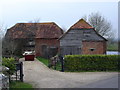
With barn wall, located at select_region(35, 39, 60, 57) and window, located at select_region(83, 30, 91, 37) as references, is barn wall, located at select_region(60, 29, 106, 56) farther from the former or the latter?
barn wall, located at select_region(35, 39, 60, 57)

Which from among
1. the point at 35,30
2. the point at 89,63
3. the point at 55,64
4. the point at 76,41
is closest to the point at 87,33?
the point at 76,41

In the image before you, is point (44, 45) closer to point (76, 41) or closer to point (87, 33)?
point (76, 41)

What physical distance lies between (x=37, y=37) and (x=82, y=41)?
8688 millimetres

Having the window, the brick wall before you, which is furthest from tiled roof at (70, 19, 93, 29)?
the brick wall

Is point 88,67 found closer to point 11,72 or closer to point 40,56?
point 11,72

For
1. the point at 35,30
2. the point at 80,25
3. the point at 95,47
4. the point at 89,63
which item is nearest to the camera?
the point at 89,63

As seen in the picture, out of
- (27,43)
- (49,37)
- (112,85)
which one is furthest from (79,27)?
(112,85)

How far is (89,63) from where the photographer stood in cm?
1691

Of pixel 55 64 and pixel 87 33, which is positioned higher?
pixel 87 33

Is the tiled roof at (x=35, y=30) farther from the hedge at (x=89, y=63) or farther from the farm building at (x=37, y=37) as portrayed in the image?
the hedge at (x=89, y=63)

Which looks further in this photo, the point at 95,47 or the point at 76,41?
the point at 76,41

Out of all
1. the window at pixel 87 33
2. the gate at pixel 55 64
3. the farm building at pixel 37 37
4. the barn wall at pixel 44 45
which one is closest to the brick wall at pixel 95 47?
the window at pixel 87 33

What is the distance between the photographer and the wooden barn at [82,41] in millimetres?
25531

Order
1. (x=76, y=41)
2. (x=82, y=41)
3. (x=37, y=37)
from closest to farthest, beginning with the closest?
(x=82, y=41) → (x=76, y=41) → (x=37, y=37)
